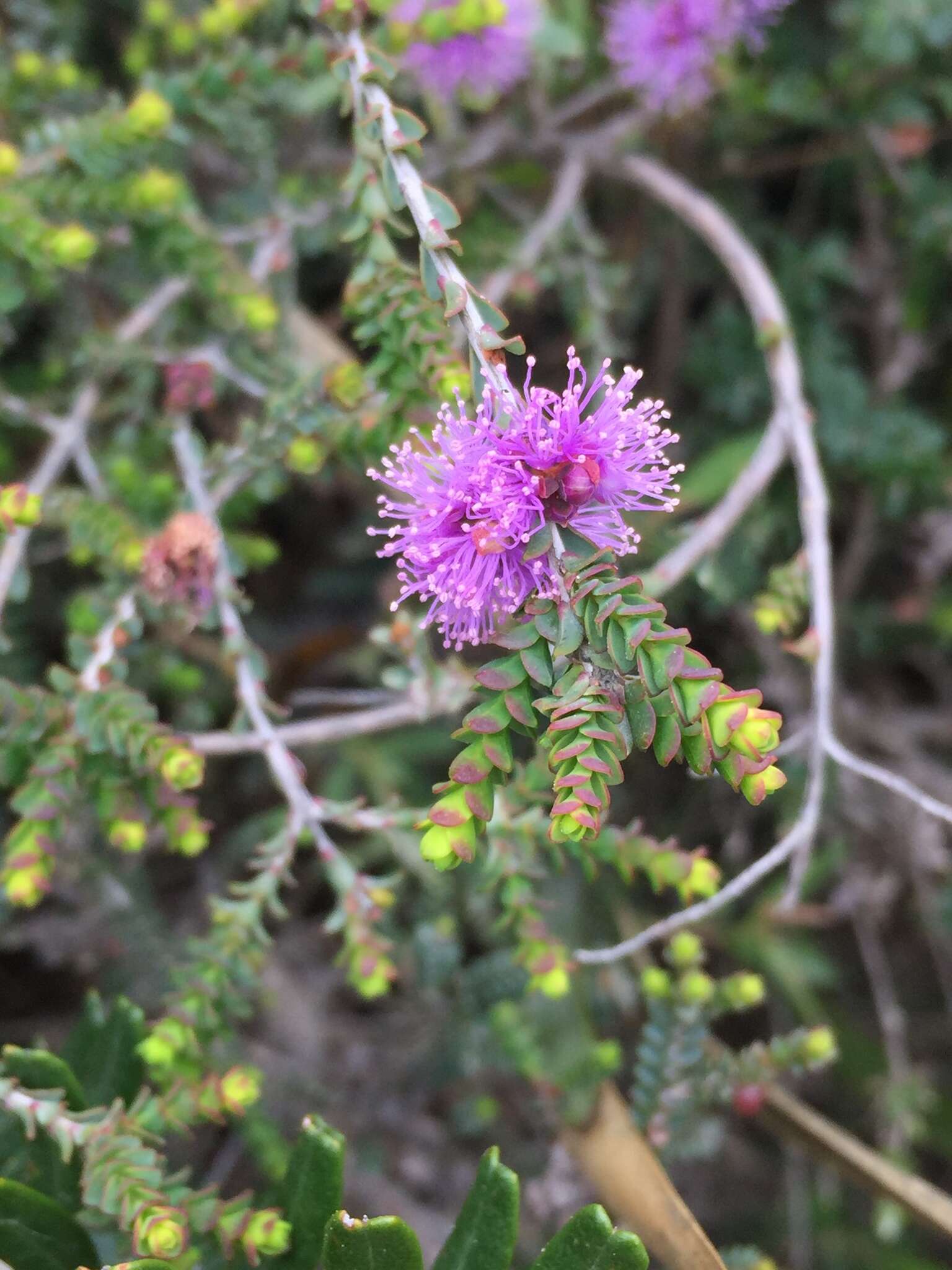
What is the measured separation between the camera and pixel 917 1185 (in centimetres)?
160

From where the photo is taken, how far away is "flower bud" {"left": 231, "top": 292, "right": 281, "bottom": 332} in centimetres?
179

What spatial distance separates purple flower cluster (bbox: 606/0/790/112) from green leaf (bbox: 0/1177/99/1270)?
81.6 inches

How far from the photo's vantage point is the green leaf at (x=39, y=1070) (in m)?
1.30

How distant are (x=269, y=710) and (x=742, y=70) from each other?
1863 millimetres

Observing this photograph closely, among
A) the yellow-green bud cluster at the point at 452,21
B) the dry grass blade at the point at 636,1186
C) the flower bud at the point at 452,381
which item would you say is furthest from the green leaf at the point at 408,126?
the dry grass blade at the point at 636,1186

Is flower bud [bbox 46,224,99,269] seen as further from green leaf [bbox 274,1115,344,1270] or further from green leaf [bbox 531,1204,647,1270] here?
green leaf [bbox 531,1204,647,1270]

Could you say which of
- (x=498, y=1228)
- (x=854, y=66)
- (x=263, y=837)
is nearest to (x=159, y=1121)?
(x=498, y=1228)

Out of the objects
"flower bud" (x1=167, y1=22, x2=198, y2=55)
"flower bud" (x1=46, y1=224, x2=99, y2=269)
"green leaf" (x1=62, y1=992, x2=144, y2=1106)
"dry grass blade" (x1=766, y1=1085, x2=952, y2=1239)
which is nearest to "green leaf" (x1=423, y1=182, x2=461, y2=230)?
"flower bud" (x1=46, y1=224, x2=99, y2=269)

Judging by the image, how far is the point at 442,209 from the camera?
129cm

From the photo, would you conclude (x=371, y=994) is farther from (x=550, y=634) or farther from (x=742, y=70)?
(x=742, y=70)

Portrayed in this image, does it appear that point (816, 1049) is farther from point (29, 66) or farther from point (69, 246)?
point (29, 66)

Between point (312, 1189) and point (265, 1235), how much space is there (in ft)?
0.23

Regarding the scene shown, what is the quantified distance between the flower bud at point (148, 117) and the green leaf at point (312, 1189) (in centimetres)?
149

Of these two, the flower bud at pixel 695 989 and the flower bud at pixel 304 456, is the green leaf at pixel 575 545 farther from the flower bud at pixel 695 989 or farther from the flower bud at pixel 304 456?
the flower bud at pixel 695 989
